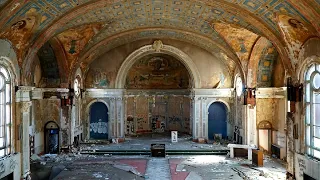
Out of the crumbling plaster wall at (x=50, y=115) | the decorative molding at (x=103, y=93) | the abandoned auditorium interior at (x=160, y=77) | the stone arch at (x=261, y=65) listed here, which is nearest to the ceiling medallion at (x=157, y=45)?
the abandoned auditorium interior at (x=160, y=77)

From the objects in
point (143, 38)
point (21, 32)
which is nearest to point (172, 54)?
point (143, 38)

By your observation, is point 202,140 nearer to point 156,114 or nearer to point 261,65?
point 156,114

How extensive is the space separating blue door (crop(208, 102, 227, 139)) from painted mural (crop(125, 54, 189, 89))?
342 centimetres

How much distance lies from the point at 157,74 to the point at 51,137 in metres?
11.1

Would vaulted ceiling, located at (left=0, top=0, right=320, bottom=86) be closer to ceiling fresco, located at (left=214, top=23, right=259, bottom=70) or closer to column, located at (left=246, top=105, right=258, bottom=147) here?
ceiling fresco, located at (left=214, top=23, right=259, bottom=70)

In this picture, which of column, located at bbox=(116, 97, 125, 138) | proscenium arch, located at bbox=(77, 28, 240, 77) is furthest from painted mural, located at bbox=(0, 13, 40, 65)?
column, located at bbox=(116, 97, 125, 138)

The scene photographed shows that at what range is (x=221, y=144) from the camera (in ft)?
71.8

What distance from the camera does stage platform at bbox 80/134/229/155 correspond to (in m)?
19.7

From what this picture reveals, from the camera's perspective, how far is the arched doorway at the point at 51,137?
19344mm

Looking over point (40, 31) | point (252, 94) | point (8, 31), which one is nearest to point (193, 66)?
point (252, 94)

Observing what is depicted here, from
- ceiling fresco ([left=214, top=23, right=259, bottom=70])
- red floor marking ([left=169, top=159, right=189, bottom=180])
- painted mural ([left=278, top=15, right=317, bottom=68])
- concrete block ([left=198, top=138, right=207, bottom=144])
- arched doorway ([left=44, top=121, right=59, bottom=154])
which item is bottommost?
red floor marking ([left=169, top=159, right=189, bottom=180])

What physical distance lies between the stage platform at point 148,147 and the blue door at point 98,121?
63.5 inches

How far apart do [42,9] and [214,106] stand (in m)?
16.2

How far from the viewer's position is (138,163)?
17000 mm
